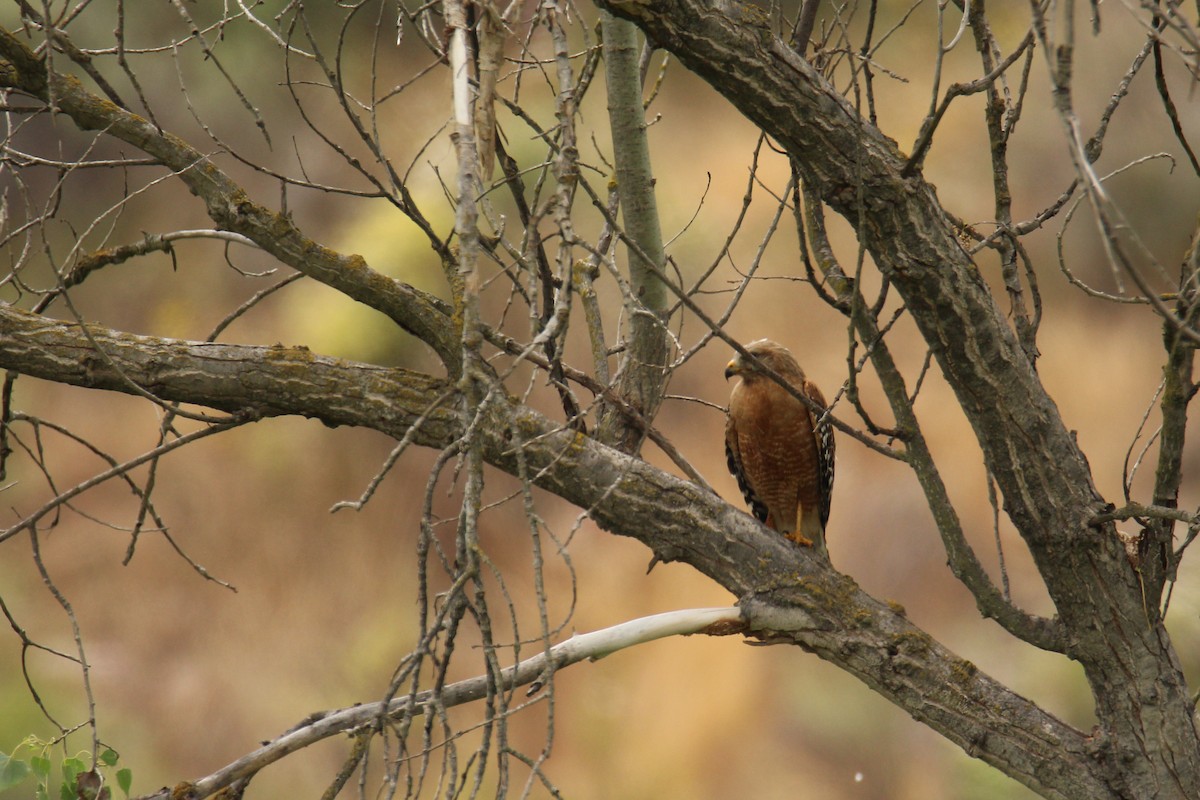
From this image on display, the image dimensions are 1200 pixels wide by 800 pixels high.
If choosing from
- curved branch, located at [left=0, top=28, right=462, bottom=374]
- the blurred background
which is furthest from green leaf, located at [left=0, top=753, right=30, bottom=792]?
the blurred background

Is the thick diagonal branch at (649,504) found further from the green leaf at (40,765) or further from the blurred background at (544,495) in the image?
the blurred background at (544,495)

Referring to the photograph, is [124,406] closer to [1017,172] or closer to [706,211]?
[706,211]

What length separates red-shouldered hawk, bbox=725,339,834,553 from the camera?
389 cm

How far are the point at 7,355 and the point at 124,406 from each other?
7.44 meters

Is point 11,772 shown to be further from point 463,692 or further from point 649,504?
point 649,504

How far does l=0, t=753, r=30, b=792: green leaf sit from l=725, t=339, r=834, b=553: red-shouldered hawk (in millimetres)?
2562

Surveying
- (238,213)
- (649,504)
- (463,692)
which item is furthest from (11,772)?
(649,504)

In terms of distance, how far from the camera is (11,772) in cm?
212

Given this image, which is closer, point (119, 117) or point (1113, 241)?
point (1113, 241)

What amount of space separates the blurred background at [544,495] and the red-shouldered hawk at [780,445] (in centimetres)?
269

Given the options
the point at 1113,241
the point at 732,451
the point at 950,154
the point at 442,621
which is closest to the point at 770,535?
the point at 442,621

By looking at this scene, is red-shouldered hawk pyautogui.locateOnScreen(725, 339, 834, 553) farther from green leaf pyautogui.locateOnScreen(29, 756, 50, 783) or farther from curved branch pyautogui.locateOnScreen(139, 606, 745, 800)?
green leaf pyautogui.locateOnScreen(29, 756, 50, 783)

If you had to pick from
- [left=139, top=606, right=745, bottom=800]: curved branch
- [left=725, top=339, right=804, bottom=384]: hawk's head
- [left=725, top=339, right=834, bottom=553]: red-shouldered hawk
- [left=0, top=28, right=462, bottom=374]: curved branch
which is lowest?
[left=139, top=606, right=745, bottom=800]: curved branch

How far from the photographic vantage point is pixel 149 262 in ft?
31.3
